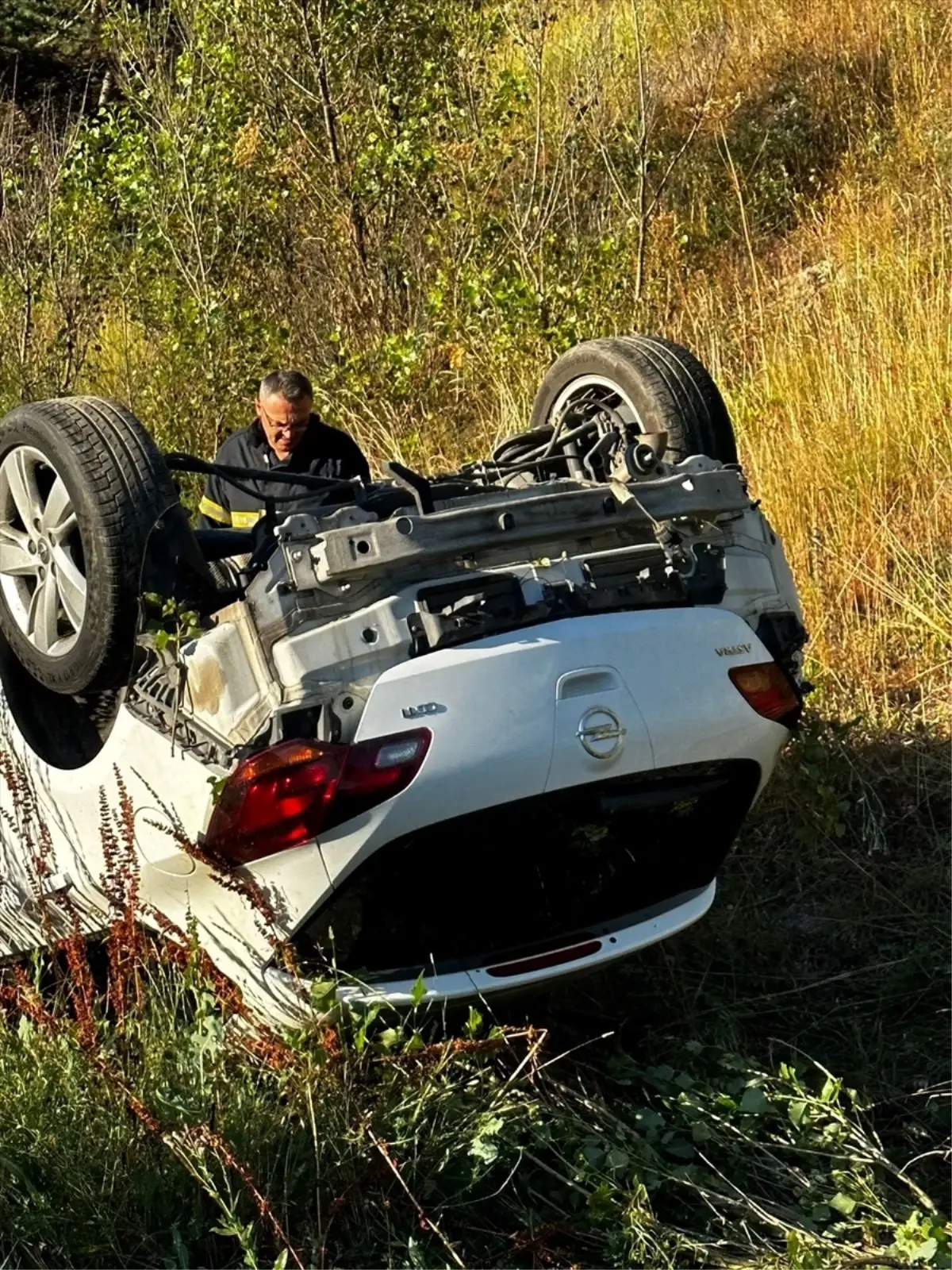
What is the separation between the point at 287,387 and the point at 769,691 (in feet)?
9.14

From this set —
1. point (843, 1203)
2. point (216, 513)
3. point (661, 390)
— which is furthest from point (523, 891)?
point (216, 513)

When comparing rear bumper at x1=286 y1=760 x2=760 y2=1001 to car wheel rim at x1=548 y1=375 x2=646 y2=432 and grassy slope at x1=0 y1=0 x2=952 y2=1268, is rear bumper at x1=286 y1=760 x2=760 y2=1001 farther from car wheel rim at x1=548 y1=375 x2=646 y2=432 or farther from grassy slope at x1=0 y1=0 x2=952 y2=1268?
car wheel rim at x1=548 y1=375 x2=646 y2=432

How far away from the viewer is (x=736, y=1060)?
11.1 ft

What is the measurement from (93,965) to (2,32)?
13981 mm

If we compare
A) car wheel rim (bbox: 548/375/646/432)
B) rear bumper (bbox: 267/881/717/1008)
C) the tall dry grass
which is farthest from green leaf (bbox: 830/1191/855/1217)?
the tall dry grass

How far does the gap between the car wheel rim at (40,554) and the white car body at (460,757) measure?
0.28 metres

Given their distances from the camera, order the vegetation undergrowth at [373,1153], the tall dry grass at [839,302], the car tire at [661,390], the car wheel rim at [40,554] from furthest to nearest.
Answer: the tall dry grass at [839,302]
the car tire at [661,390]
the car wheel rim at [40,554]
the vegetation undergrowth at [373,1153]

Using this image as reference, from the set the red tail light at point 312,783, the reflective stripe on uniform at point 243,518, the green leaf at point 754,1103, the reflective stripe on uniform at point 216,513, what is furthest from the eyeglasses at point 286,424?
the green leaf at point 754,1103

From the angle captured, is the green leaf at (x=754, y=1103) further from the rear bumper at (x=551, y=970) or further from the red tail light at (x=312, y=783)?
the red tail light at (x=312, y=783)

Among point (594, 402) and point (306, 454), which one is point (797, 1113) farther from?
point (306, 454)

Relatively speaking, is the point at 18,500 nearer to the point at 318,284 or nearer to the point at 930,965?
the point at 930,965

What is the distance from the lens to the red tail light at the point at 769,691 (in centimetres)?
312

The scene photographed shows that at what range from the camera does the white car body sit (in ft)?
9.16

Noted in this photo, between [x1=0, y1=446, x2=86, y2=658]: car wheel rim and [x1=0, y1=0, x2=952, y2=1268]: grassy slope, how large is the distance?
2.70 feet
